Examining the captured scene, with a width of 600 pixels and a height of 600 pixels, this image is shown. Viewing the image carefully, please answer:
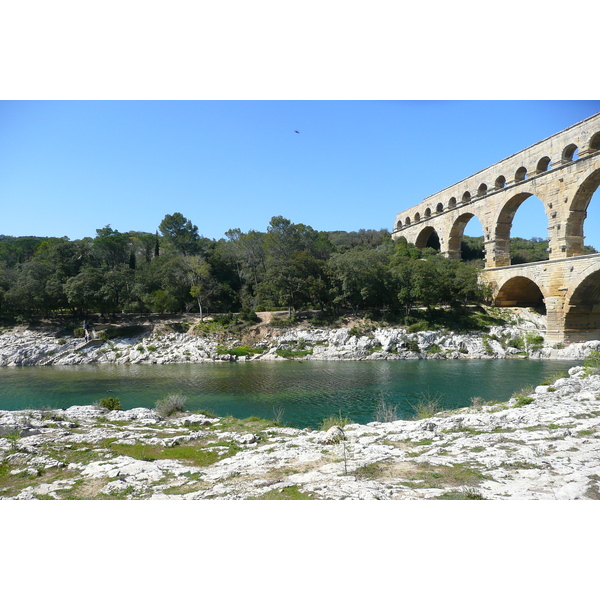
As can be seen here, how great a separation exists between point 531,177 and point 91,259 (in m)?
36.3

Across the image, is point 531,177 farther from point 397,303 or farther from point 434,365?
point 434,365

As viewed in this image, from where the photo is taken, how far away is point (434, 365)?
70.9 feet

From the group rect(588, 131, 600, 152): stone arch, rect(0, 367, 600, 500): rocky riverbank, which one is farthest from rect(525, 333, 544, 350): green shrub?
rect(0, 367, 600, 500): rocky riverbank

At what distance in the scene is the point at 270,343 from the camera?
27.8 meters

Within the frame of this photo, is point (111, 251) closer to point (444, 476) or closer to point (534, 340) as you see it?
point (534, 340)

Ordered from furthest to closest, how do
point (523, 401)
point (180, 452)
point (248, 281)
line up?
point (248, 281) < point (523, 401) < point (180, 452)

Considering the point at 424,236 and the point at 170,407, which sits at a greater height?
the point at 424,236

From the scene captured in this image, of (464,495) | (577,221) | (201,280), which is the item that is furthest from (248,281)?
(464,495)

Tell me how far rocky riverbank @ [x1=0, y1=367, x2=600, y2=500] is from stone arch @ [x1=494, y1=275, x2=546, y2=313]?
63.8ft

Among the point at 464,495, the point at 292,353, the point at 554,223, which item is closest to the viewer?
the point at 464,495

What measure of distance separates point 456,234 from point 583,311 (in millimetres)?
15417

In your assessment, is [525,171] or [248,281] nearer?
[525,171]

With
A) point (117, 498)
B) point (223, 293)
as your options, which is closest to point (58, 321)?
point (223, 293)

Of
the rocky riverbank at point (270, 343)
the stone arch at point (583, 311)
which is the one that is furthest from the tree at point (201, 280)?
the stone arch at point (583, 311)
